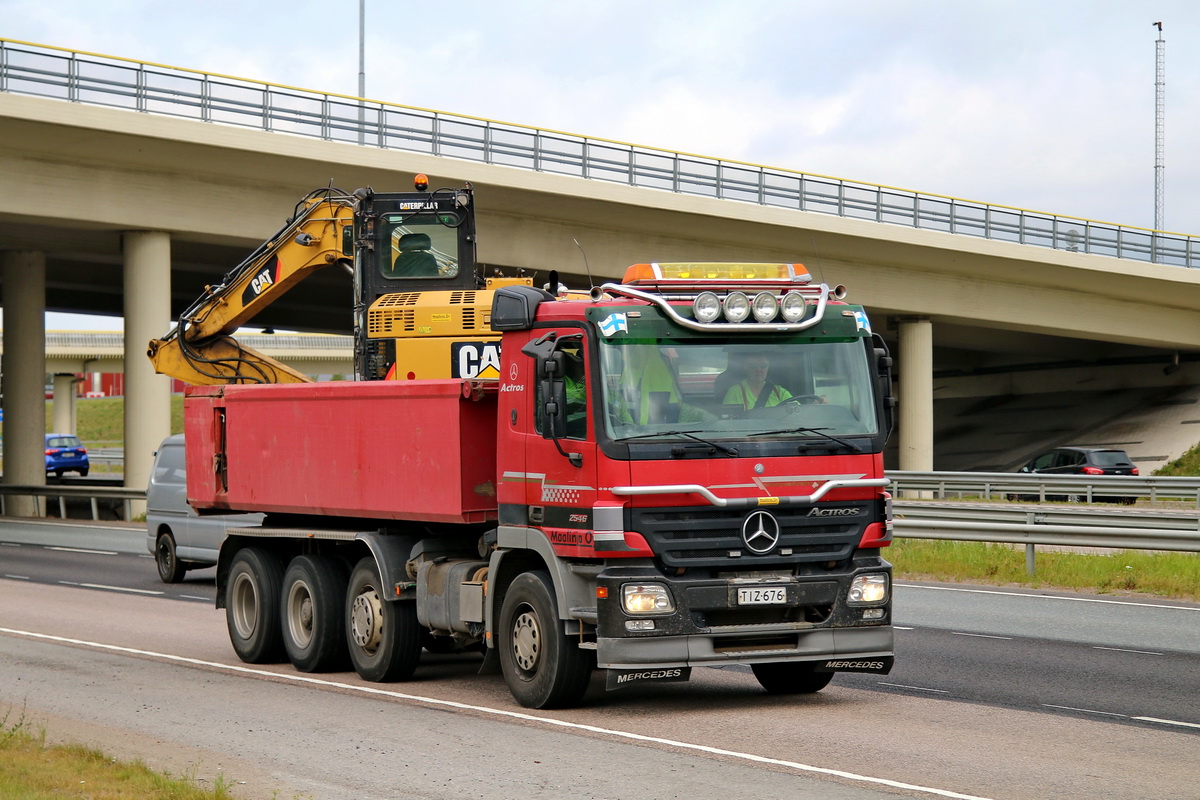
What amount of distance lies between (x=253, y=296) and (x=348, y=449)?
10.8 m

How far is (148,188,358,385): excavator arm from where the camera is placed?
69.3 feet

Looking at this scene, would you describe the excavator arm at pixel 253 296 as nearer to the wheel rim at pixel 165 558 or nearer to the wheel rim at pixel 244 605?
the wheel rim at pixel 165 558

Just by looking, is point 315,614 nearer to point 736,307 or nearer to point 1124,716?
point 736,307

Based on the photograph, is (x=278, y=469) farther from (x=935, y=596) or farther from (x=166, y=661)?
(x=935, y=596)

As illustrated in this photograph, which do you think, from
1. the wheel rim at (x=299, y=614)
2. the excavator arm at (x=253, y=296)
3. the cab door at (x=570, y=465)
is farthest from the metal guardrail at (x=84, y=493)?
the cab door at (x=570, y=465)

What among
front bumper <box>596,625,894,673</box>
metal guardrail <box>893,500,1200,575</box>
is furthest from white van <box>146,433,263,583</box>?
front bumper <box>596,625,894,673</box>

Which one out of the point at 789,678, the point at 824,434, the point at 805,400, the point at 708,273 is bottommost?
the point at 789,678

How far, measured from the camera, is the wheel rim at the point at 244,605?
13.4 meters

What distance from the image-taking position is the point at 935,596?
62.3 feet

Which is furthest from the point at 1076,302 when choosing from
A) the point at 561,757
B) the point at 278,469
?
the point at 561,757

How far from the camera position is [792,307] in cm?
1019

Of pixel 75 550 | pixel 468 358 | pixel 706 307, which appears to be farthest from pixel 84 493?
pixel 706 307

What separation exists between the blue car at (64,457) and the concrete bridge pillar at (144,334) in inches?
1326

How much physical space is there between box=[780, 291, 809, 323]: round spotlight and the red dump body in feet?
7.21
